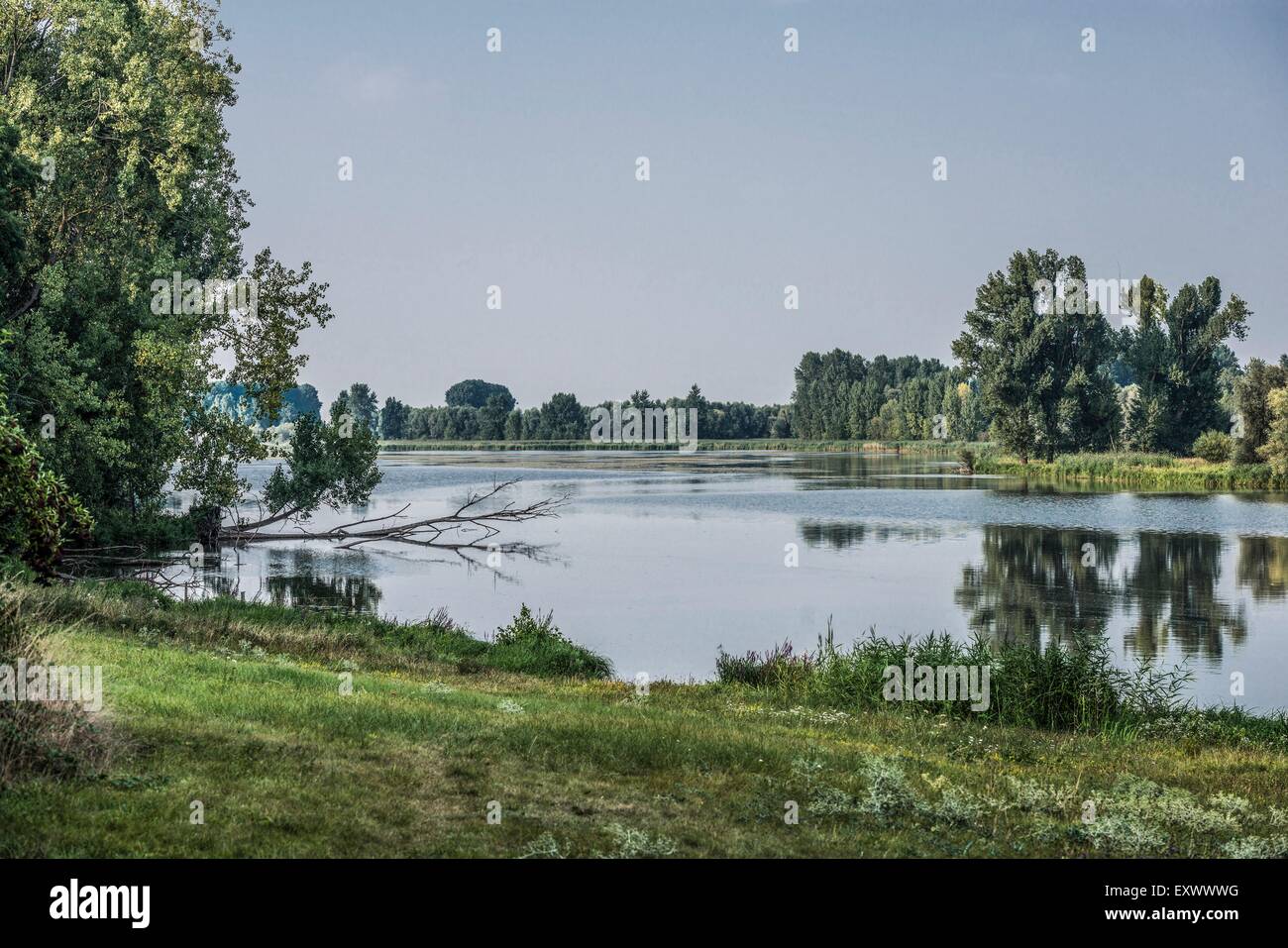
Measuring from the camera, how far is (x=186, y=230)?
36.1m

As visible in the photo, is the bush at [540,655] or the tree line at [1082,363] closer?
the bush at [540,655]

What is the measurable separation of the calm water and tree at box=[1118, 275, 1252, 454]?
34431mm

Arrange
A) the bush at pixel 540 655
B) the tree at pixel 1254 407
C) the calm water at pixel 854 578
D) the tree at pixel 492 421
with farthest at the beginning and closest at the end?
the tree at pixel 492 421 < the tree at pixel 1254 407 < the calm water at pixel 854 578 < the bush at pixel 540 655

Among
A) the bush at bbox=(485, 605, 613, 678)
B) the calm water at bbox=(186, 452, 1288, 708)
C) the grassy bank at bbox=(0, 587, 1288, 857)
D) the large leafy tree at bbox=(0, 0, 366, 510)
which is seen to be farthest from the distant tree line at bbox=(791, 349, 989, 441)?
the grassy bank at bbox=(0, 587, 1288, 857)

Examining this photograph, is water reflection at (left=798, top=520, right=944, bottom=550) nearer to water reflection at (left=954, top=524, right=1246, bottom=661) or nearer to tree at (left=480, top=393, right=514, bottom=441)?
water reflection at (left=954, top=524, right=1246, bottom=661)

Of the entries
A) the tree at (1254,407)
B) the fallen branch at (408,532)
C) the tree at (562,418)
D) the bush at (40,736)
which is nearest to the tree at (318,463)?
the fallen branch at (408,532)

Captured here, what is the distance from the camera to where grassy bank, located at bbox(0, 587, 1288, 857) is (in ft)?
27.3

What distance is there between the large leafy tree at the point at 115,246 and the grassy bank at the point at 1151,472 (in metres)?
70.0

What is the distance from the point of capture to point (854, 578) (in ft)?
120

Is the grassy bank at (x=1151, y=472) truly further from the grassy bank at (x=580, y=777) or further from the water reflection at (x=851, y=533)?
the grassy bank at (x=580, y=777)

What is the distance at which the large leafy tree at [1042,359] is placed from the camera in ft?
320

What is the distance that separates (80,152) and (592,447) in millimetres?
165382

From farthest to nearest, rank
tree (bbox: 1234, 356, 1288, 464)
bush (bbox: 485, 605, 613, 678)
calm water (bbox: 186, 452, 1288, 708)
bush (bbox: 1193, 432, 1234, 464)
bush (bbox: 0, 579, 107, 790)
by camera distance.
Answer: bush (bbox: 1193, 432, 1234, 464), tree (bbox: 1234, 356, 1288, 464), calm water (bbox: 186, 452, 1288, 708), bush (bbox: 485, 605, 613, 678), bush (bbox: 0, 579, 107, 790)
